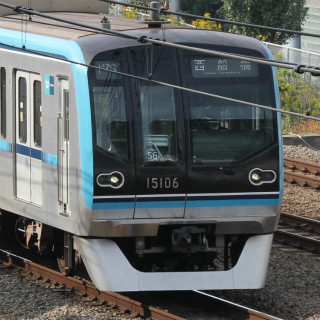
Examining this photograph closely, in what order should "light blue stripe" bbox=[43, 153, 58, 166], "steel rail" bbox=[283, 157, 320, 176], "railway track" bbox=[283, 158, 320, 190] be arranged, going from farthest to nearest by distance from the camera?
1. "steel rail" bbox=[283, 157, 320, 176]
2. "railway track" bbox=[283, 158, 320, 190]
3. "light blue stripe" bbox=[43, 153, 58, 166]

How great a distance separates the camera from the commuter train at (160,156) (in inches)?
355

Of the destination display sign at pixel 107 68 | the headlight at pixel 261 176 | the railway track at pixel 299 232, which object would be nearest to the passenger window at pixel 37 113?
the destination display sign at pixel 107 68

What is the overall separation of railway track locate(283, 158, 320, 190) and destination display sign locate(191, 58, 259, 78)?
21.9 feet

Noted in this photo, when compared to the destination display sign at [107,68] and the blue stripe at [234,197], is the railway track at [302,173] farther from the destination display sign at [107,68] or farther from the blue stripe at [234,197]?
the destination display sign at [107,68]

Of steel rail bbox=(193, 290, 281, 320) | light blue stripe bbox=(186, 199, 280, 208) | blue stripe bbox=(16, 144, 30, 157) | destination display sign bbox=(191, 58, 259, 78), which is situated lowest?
steel rail bbox=(193, 290, 281, 320)

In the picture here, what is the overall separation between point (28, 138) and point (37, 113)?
0.34m

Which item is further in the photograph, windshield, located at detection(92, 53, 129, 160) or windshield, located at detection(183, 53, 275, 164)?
windshield, located at detection(183, 53, 275, 164)

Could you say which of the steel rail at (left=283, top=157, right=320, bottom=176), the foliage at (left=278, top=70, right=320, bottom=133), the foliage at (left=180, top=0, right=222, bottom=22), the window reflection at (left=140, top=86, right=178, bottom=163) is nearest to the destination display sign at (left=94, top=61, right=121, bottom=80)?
the window reflection at (left=140, top=86, right=178, bottom=163)

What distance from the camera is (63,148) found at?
937cm

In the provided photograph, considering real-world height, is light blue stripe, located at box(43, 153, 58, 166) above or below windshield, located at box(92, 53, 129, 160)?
below

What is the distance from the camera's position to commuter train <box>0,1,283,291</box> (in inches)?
355

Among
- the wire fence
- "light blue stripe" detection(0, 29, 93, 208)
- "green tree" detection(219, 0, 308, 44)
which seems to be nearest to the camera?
"light blue stripe" detection(0, 29, 93, 208)

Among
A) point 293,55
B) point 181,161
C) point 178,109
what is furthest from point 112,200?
point 293,55

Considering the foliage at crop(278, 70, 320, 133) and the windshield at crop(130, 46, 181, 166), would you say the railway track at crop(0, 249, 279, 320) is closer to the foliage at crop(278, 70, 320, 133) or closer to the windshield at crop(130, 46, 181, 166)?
the windshield at crop(130, 46, 181, 166)
